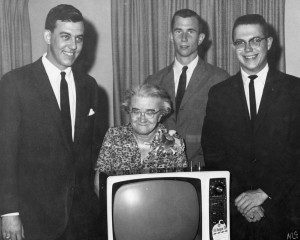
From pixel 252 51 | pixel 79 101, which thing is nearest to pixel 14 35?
pixel 79 101

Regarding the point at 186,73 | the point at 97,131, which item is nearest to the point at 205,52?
the point at 186,73

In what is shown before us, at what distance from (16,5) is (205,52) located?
166cm

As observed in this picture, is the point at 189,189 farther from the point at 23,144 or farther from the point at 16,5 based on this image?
the point at 16,5

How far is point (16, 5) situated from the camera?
3141 millimetres

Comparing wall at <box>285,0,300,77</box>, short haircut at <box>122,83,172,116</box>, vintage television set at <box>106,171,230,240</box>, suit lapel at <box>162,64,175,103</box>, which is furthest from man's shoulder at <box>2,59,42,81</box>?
wall at <box>285,0,300,77</box>

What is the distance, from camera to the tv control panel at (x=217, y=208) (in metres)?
1.87

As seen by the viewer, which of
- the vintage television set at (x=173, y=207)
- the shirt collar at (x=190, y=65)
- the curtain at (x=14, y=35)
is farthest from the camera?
the curtain at (x=14, y=35)

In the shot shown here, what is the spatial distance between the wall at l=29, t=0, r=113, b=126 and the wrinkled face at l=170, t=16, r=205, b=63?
100 centimetres

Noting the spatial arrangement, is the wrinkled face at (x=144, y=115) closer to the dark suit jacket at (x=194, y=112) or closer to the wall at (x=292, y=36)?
the dark suit jacket at (x=194, y=112)

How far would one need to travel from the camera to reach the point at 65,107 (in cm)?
220

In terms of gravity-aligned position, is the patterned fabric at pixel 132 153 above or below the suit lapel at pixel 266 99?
below

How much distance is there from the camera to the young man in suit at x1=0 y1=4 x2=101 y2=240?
203cm

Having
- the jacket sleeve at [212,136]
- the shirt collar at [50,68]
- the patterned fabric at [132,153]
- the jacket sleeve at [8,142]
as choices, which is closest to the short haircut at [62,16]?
the shirt collar at [50,68]

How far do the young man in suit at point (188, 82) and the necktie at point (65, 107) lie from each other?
0.84m
